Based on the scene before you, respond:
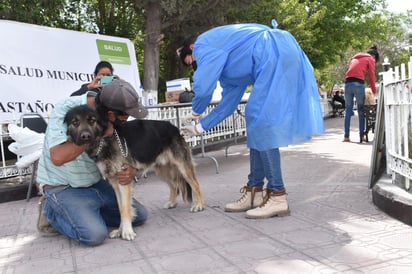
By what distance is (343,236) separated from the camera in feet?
10.7

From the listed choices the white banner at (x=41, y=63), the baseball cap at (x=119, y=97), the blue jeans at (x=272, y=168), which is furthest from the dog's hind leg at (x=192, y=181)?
the white banner at (x=41, y=63)

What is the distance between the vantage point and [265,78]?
12.1 ft

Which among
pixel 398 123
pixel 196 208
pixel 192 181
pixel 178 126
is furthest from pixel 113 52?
pixel 398 123

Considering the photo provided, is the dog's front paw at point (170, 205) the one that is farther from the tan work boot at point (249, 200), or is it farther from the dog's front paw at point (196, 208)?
the tan work boot at point (249, 200)

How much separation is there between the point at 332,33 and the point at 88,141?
2413cm

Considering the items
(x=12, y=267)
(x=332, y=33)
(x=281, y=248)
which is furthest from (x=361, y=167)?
(x=332, y=33)

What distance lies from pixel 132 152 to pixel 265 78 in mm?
1358

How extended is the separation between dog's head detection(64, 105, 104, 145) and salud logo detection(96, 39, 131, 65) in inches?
266

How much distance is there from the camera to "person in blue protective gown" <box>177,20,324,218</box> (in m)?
3.69

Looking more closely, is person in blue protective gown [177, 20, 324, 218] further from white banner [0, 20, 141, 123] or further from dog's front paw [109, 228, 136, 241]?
white banner [0, 20, 141, 123]

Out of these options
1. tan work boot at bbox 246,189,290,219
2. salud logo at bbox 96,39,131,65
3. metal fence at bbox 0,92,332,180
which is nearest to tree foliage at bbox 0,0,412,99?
salud logo at bbox 96,39,131,65

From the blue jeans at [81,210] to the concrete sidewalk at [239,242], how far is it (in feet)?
0.39

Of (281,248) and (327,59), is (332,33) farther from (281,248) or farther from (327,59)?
(281,248)

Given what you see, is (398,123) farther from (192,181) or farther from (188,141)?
(188,141)
